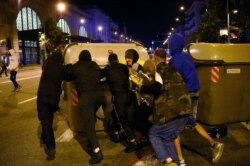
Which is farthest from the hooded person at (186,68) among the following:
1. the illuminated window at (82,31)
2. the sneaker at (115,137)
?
the illuminated window at (82,31)

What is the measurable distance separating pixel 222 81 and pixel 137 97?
1621 millimetres

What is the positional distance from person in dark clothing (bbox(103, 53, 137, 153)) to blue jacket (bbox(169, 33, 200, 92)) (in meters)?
1.08

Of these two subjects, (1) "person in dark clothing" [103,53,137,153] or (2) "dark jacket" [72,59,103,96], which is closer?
(2) "dark jacket" [72,59,103,96]

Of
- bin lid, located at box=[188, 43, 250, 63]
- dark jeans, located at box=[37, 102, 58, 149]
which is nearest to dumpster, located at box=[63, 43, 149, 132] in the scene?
dark jeans, located at box=[37, 102, 58, 149]

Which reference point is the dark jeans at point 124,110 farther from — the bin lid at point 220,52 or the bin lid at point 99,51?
the bin lid at point 220,52

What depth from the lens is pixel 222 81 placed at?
22.2ft

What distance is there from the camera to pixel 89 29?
10162 cm

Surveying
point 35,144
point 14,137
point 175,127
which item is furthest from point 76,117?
point 175,127

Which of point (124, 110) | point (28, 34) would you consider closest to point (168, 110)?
point (124, 110)

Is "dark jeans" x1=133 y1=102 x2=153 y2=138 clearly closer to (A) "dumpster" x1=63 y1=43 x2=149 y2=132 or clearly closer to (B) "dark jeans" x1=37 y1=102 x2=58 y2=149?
(A) "dumpster" x1=63 y1=43 x2=149 y2=132

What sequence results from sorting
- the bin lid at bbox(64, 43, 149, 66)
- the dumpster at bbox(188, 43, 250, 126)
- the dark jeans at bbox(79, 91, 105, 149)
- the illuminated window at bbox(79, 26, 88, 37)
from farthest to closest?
the illuminated window at bbox(79, 26, 88, 37) < the bin lid at bbox(64, 43, 149, 66) < the dumpster at bbox(188, 43, 250, 126) < the dark jeans at bbox(79, 91, 105, 149)

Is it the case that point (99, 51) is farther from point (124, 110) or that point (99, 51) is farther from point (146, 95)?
point (146, 95)

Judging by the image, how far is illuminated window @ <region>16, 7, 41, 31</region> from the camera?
171 ft

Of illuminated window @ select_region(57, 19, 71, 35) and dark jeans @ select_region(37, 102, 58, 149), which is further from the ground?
illuminated window @ select_region(57, 19, 71, 35)
